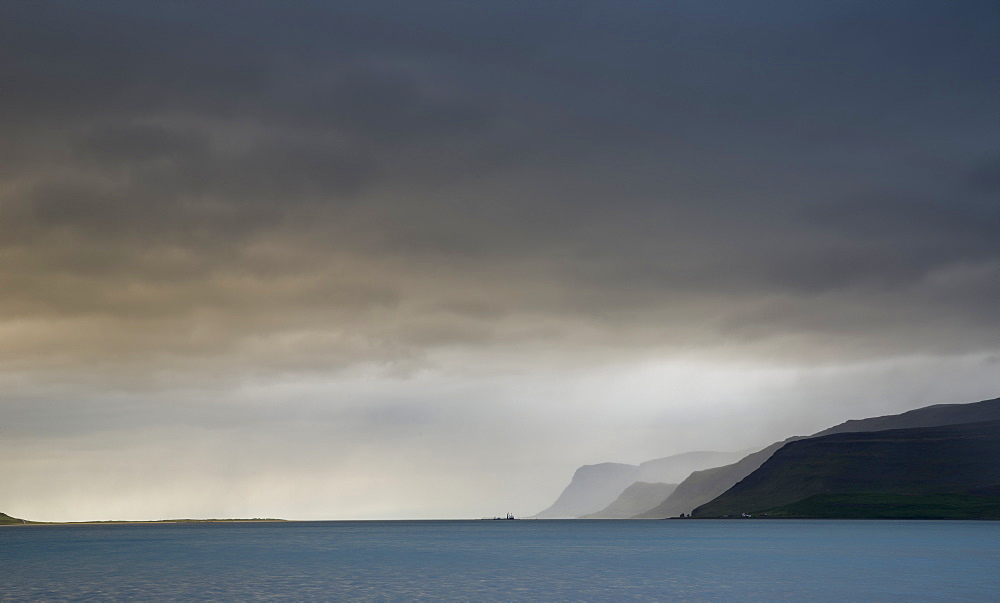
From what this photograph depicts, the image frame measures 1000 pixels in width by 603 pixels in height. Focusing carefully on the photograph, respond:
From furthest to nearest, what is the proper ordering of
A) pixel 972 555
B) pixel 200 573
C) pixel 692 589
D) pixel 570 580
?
pixel 972 555
pixel 200 573
pixel 570 580
pixel 692 589

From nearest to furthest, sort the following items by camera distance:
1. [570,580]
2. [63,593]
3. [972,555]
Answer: [63,593] → [570,580] → [972,555]

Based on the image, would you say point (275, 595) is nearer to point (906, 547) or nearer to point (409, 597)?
point (409, 597)

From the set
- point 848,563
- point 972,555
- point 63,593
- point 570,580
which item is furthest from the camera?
point 972,555

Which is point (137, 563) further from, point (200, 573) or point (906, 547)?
point (906, 547)

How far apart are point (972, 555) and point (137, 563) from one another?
14826cm

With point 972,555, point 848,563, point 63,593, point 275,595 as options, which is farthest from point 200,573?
point 972,555

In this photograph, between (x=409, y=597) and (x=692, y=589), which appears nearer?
(x=409, y=597)

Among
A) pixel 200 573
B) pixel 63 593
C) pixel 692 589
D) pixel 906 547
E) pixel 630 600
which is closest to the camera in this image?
pixel 630 600

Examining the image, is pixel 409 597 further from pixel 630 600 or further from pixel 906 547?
pixel 906 547

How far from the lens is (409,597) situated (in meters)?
82.1

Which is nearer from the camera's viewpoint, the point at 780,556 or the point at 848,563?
the point at 848,563

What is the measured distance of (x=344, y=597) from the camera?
81000 mm

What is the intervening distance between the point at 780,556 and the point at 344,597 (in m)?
103

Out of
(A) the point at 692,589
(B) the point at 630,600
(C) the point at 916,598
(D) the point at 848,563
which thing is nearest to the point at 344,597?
(B) the point at 630,600
